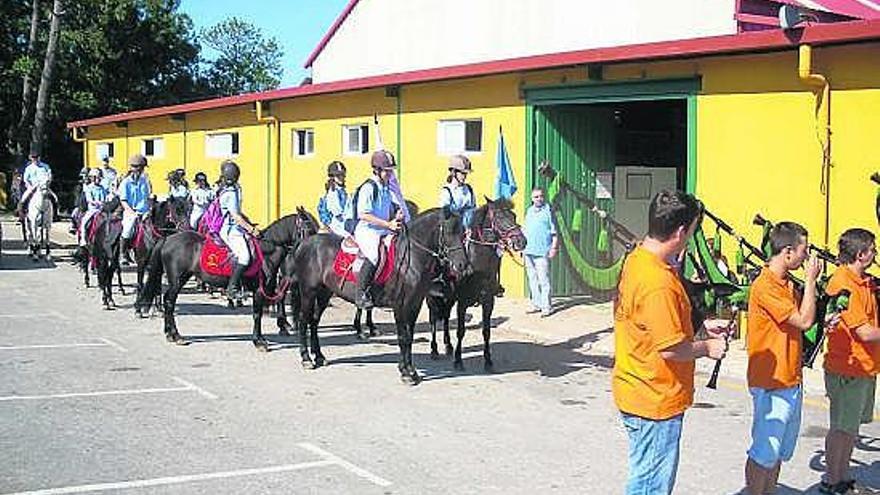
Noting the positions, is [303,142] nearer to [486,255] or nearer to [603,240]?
[603,240]

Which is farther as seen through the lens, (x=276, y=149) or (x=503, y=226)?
(x=276, y=149)

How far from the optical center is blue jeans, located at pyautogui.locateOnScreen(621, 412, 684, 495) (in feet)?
15.9

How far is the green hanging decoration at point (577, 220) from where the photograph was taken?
1628cm

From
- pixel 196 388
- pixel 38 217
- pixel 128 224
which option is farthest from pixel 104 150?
pixel 196 388

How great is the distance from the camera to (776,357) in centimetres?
588

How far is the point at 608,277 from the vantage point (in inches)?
672

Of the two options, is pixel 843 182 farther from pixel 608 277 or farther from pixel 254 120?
pixel 254 120

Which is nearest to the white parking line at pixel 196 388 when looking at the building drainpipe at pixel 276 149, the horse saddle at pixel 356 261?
the horse saddle at pixel 356 261

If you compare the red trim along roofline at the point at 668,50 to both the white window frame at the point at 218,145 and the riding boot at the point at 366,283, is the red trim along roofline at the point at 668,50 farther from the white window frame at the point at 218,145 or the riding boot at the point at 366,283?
the white window frame at the point at 218,145

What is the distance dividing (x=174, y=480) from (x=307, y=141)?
16106 millimetres

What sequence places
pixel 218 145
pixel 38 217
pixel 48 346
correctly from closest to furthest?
1. pixel 48 346
2. pixel 38 217
3. pixel 218 145

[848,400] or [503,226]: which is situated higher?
[503,226]

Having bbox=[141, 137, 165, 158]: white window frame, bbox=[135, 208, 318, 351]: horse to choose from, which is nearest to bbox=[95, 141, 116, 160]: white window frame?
bbox=[141, 137, 165, 158]: white window frame

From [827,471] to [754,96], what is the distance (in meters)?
7.15
